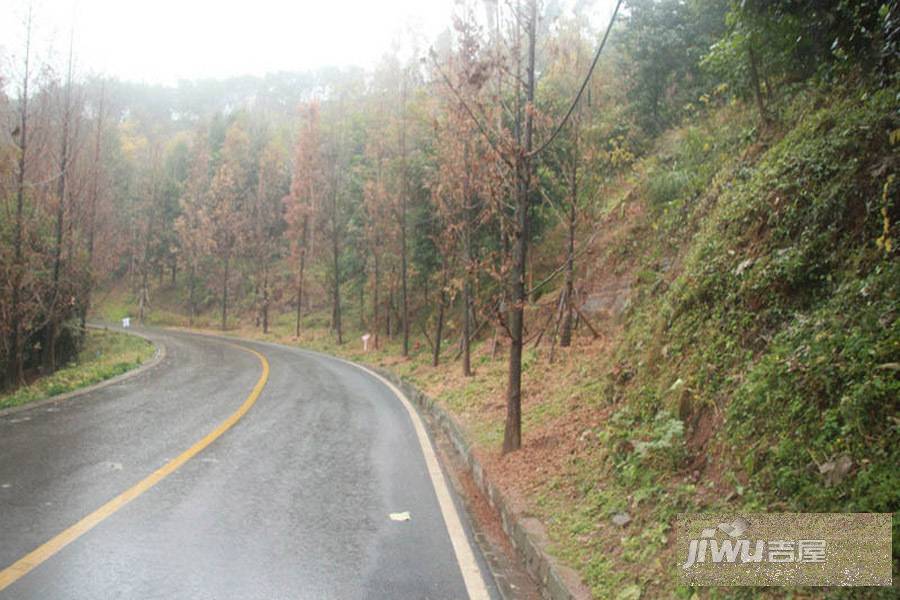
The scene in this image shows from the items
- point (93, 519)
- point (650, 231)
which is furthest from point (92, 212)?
point (93, 519)

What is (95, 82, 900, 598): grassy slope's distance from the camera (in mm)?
3809

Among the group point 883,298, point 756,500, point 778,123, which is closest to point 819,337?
point 883,298

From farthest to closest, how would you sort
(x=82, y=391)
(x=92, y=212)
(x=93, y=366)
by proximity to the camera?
(x=92, y=212) < (x=93, y=366) < (x=82, y=391)

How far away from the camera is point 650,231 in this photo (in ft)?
45.5

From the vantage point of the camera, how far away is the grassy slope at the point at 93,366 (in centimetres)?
1288

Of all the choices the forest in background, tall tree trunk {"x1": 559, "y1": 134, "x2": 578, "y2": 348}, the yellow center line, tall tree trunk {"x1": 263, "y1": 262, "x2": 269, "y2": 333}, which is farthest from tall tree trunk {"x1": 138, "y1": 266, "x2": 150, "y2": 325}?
the yellow center line

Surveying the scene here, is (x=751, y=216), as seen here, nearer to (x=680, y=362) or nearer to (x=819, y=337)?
(x=680, y=362)

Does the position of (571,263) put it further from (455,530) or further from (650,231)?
(455,530)

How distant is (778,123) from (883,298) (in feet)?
19.3

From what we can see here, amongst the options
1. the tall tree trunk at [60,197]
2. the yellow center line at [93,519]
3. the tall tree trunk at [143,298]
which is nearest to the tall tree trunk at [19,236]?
the tall tree trunk at [60,197]

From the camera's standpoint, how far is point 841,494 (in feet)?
11.2

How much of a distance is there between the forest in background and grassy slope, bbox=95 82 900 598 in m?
0.02

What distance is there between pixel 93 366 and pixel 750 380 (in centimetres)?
1915

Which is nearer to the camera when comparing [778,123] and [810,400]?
[810,400]
